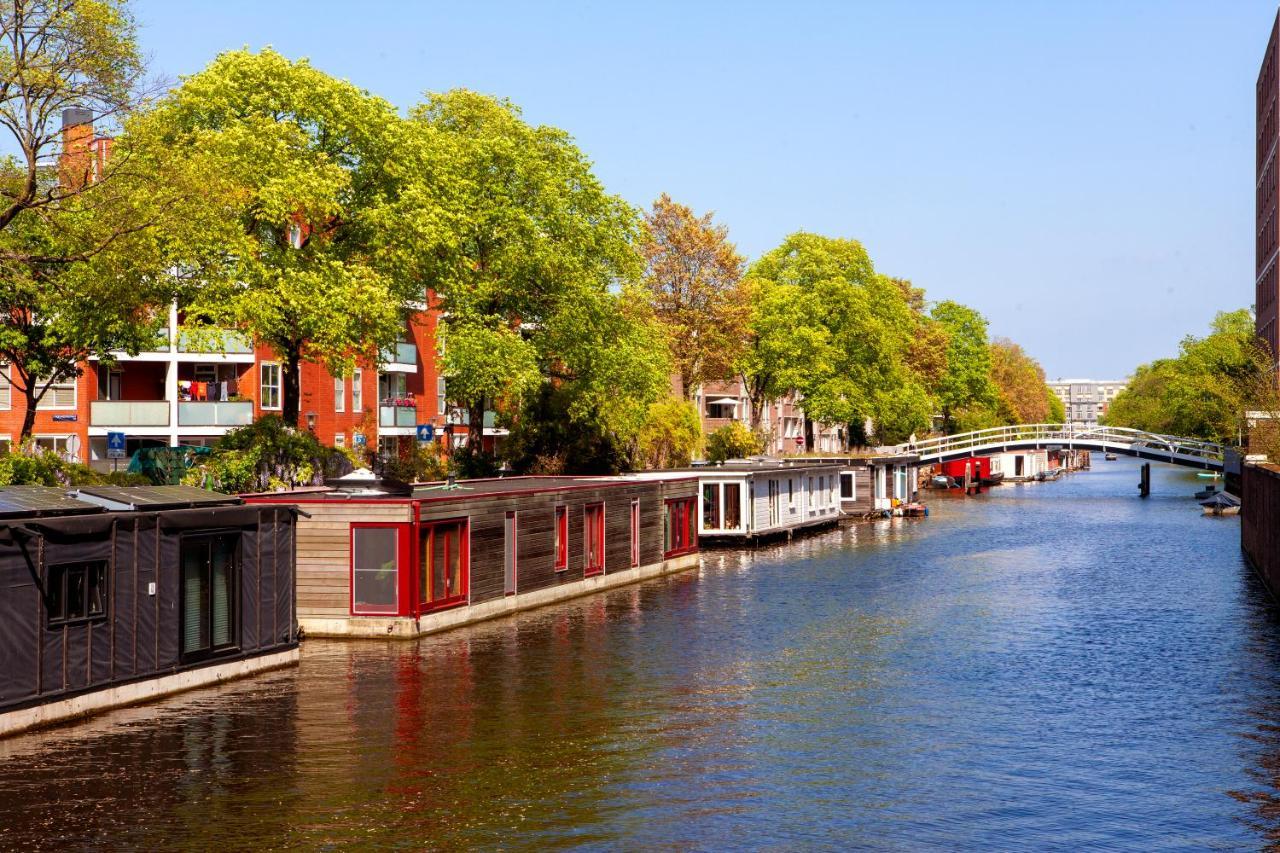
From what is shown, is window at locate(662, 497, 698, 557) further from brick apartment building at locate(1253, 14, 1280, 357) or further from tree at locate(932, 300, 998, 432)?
tree at locate(932, 300, 998, 432)

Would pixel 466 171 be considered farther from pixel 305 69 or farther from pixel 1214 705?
pixel 1214 705

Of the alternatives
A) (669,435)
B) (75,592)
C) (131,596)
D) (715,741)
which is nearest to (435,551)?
(131,596)

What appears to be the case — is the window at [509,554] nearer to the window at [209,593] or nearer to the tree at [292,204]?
the window at [209,593]

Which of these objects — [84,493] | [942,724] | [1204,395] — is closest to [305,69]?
[84,493]

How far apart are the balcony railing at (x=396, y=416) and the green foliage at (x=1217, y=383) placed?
50944mm

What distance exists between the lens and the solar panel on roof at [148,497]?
28900 millimetres

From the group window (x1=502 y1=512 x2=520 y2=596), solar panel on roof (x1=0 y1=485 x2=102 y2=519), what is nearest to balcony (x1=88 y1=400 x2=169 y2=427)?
window (x1=502 y1=512 x2=520 y2=596)

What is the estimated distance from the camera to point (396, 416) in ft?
297

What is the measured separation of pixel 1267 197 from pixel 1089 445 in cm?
2441

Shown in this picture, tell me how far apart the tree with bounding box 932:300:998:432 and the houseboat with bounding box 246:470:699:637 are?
11970 cm

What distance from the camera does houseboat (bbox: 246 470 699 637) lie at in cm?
3756

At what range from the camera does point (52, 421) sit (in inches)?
2931

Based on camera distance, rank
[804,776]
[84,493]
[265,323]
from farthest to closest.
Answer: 1. [265,323]
2. [84,493]
3. [804,776]

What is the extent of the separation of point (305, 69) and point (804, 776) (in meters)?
40.1
